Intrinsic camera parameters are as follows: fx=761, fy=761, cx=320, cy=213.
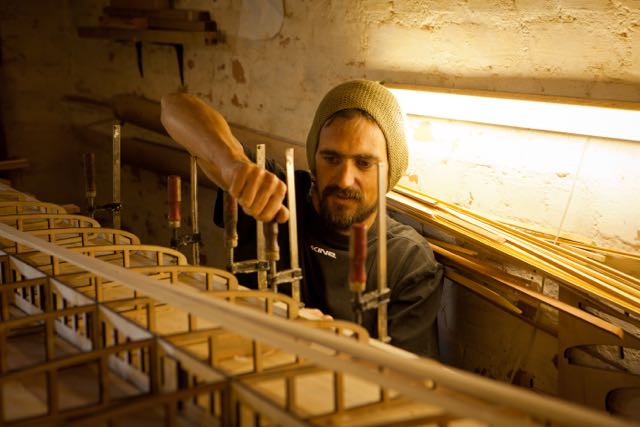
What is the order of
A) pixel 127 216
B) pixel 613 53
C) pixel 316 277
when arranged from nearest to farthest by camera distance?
1. pixel 613 53
2. pixel 316 277
3. pixel 127 216

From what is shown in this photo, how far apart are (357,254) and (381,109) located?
1.63 m

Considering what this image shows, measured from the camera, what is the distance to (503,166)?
3938 millimetres

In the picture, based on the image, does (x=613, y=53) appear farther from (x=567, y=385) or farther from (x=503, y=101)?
(x=567, y=385)

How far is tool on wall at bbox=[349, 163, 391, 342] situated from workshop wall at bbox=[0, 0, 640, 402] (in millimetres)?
1470

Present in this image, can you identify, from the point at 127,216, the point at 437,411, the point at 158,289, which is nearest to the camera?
the point at 437,411

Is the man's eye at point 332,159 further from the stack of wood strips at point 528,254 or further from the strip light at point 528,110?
the strip light at point 528,110

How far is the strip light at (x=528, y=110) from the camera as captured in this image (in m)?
3.29

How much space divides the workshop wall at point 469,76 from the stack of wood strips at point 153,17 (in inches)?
5.5

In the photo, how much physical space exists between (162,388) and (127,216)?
5610mm

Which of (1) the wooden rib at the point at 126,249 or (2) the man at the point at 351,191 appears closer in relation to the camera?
(1) the wooden rib at the point at 126,249

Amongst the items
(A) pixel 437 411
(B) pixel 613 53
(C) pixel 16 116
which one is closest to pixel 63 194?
(C) pixel 16 116

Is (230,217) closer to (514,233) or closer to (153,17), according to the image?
(514,233)

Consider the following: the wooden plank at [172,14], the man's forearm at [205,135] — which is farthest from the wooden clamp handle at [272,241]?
the wooden plank at [172,14]

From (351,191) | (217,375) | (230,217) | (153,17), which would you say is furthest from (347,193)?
(153,17)
